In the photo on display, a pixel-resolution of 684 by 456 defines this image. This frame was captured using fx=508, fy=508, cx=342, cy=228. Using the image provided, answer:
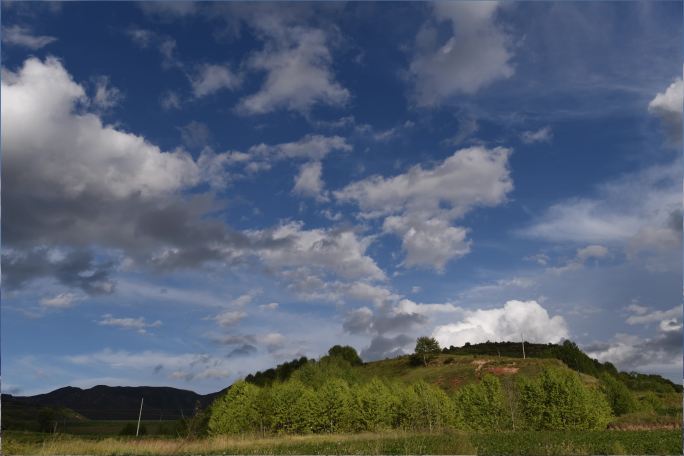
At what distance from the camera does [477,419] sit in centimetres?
6184

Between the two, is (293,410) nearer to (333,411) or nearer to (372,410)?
(333,411)

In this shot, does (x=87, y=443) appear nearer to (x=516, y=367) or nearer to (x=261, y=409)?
(x=261, y=409)

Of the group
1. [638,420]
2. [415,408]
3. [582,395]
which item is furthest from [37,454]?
[638,420]

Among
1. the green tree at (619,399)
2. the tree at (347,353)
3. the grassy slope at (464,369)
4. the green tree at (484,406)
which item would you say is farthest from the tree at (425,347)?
the green tree at (484,406)

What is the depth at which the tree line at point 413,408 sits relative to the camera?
2298 inches

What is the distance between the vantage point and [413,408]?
62.1 m

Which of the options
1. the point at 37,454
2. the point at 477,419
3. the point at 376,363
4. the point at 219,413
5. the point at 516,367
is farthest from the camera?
the point at 376,363

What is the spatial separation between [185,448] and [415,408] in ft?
124

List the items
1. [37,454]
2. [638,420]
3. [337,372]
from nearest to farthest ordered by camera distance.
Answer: [37,454] < [638,420] < [337,372]

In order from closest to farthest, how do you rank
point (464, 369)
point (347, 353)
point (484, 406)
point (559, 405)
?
point (559, 405)
point (484, 406)
point (464, 369)
point (347, 353)

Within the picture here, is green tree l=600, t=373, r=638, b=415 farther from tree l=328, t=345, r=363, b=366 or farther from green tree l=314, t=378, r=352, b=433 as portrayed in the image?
tree l=328, t=345, r=363, b=366

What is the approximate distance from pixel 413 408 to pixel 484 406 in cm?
872

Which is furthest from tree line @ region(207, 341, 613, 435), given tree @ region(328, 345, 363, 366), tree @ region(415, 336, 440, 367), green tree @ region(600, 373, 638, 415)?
tree @ region(328, 345, 363, 366)

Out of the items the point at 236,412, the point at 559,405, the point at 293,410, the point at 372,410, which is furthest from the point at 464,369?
the point at 236,412
